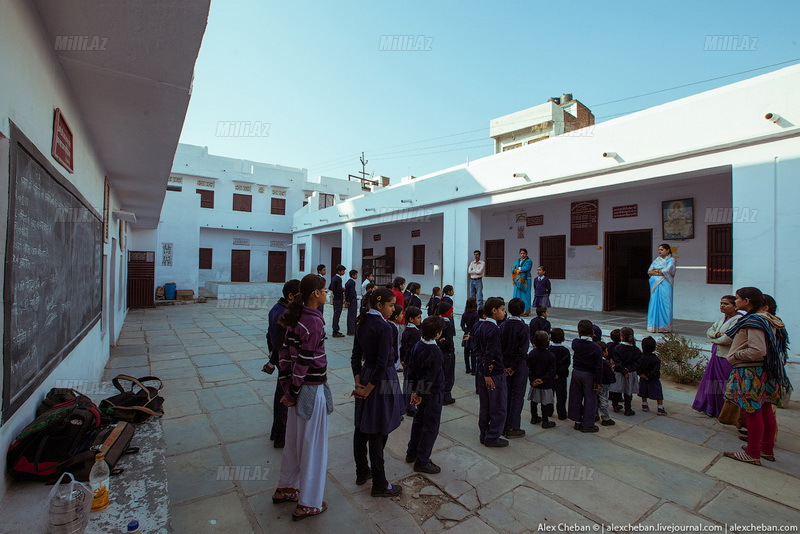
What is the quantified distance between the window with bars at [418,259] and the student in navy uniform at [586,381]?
36.8ft

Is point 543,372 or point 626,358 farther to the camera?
point 626,358

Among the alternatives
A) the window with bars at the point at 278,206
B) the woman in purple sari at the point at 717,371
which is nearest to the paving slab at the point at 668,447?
the woman in purple sari at the point at 717,371

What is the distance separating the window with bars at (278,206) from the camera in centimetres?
2247

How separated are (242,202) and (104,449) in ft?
68.2

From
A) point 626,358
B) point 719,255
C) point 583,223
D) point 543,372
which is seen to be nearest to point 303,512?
point 543,372

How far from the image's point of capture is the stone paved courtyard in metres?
2.55

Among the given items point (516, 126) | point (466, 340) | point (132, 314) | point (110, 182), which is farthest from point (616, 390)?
point (516, 126)

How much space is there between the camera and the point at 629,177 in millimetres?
6988

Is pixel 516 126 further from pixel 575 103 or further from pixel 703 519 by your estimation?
pixel 703 519

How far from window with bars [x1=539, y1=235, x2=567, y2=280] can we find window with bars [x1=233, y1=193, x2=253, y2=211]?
54.0ft

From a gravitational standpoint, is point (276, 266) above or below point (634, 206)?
below

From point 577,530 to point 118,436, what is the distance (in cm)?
314

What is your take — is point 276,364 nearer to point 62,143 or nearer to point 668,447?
point 62,143

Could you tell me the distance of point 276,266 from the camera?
74.7 feet
